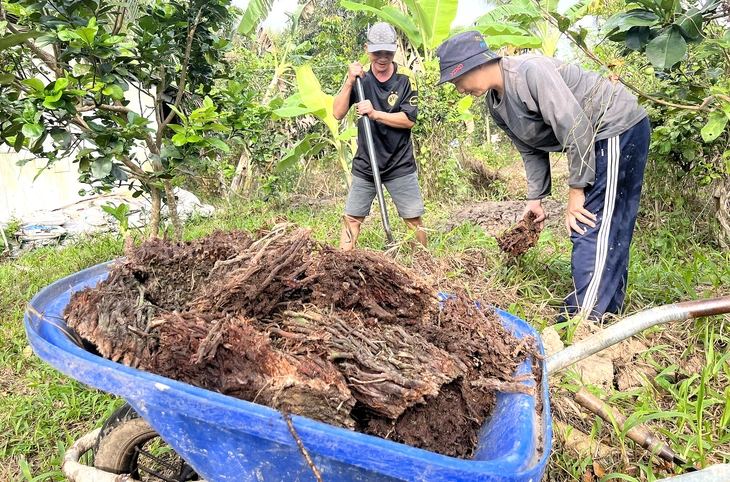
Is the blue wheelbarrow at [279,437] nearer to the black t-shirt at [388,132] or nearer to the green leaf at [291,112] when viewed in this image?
the black t-shirt at [388,132]

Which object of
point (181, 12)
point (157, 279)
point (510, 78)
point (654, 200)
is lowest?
point (654, 200)

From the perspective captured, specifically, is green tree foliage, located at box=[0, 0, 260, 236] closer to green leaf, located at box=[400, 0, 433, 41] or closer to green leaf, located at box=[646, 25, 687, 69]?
green leaf, located at box=[646, 25, 687, 69]

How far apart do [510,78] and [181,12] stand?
2.07 metres

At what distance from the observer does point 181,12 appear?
2.94m

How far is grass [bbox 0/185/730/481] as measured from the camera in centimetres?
185

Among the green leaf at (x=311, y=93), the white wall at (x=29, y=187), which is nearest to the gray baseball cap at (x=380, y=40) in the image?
the green leaf at (x=311, y=93)

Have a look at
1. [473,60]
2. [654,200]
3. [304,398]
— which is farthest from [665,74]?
[304,398]

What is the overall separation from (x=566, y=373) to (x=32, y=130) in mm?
2662

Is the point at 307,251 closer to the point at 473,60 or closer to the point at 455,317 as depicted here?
the point at 455,317

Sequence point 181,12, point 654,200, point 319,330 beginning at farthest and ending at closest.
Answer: point 654,200 < point 181,12 < point 319,330

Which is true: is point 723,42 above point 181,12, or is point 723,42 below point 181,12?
below

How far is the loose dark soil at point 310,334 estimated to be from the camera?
102cm

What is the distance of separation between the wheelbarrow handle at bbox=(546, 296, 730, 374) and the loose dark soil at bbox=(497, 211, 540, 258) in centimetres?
139

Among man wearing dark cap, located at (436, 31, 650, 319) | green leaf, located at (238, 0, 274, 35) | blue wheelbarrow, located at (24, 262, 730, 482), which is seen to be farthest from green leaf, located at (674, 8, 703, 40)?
green leaf, located at (238, 0, 274, 35)
